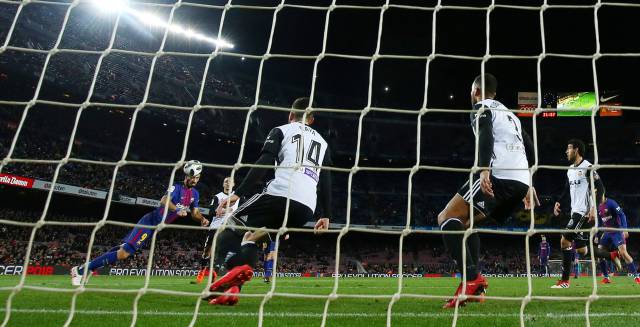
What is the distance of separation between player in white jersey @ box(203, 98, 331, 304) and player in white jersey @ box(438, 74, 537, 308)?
1.18 m

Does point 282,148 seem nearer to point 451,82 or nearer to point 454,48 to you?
point 454,48

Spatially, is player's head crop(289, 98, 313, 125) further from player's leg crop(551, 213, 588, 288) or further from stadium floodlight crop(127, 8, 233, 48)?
stadium floodlight crop(127, 8, 233, 48)

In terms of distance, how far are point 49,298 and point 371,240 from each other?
92.1 ft

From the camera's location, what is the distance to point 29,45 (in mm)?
21297

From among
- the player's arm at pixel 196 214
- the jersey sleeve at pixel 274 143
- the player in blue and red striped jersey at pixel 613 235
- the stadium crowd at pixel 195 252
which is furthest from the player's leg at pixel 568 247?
the stadium crowd at pixel 195 252

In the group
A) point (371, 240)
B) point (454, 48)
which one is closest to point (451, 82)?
point (454, 48)

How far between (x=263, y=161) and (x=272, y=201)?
0.37 metres

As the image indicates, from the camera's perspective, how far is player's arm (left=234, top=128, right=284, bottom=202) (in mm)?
4129

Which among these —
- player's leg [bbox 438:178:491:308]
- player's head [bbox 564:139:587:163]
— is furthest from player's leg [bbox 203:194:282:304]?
player's head [bbox 564:139:587:163]

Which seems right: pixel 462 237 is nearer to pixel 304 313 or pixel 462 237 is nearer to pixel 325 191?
pixel 325 191

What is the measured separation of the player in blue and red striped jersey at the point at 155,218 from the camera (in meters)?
6.54

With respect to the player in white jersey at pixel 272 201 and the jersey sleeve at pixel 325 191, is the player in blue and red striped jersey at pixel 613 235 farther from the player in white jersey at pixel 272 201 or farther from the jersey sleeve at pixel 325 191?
the player in white jersey at pixel 272 201

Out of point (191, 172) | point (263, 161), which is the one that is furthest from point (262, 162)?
point (191, 172)

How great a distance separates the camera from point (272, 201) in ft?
13.7
